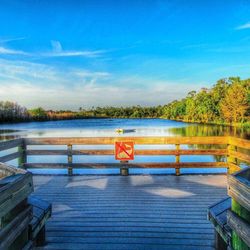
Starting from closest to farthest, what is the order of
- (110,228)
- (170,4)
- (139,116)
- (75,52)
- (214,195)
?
(110,228)
(214,195)
(170,4)
(75,52)
(139,116)

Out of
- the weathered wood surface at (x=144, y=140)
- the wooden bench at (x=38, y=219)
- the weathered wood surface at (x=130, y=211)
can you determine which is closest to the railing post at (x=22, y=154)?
the weathered wood surface at (x=144, y=140)

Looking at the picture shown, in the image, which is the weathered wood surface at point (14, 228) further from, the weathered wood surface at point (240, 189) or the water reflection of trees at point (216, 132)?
the water reflection of trees at point (216, 132)

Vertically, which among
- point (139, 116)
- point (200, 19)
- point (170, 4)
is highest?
point (200, 19)

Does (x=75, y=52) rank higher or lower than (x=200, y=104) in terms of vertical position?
higher

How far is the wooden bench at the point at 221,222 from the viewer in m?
1.82

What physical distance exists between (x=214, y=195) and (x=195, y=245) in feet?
5.81

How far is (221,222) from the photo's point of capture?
196 centimetres

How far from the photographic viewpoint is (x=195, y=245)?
8.70 ft

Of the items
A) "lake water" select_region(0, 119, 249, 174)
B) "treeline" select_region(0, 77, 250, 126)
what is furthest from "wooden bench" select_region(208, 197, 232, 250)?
"treeline" select_region(0, 77, 250, 126)

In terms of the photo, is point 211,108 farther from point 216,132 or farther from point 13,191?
point 13,191

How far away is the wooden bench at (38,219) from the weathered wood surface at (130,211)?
0.11m

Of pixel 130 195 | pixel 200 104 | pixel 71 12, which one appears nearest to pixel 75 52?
pixel 71 12

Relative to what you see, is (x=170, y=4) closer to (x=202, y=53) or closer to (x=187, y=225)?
(x=187, y=225)

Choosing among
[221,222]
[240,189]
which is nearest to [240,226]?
[240,189]
